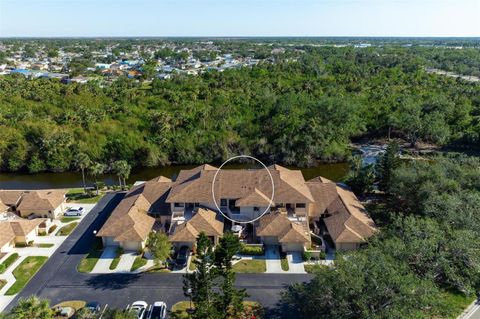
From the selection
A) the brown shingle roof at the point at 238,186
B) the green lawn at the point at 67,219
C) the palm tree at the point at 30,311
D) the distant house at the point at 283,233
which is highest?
the brown shingle roof at the point at 238,186

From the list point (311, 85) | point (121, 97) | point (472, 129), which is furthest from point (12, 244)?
point (311, 85)

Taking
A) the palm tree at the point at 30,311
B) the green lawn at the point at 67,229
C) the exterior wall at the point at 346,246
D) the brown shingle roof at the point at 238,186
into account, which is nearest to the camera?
the palm tree at the point at 30,311

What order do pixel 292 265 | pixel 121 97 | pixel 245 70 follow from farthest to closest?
pixel 245 70 → pixel 121 97 → pixel 292 265

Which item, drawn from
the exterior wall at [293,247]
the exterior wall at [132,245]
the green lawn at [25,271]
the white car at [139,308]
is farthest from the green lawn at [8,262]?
the exterior wall at [293,247]

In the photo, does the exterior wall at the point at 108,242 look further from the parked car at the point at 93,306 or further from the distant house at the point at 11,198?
the distant house at the point at 11,198

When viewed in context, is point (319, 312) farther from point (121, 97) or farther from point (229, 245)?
point (121, 97)

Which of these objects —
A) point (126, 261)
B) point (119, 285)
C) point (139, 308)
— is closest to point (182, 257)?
point (126, 261)
